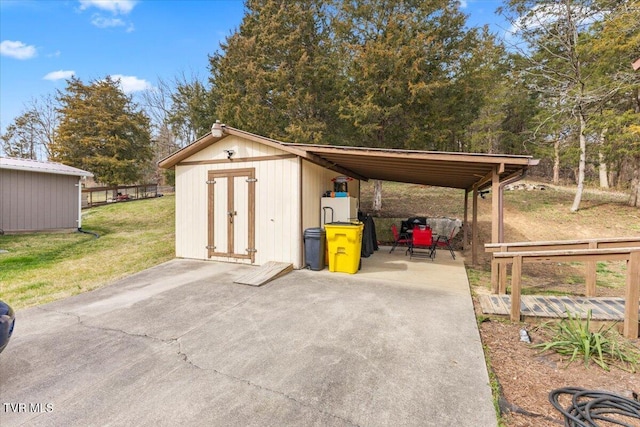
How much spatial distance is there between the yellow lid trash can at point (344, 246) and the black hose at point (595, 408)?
3.44 meters

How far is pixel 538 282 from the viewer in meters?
5.24

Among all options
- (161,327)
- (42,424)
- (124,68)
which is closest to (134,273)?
(161,327)

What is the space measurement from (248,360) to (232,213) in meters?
3.98

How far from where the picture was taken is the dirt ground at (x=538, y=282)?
2084 mm

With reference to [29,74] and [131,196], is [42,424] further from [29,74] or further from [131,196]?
[29,74]

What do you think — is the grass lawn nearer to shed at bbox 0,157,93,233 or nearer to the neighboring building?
shed at bbox 0,157,93,233

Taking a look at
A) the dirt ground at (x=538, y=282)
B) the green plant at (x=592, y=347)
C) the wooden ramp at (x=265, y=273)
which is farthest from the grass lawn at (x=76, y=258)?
the green plant at (x=592, y=347)

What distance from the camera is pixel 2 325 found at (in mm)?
2031

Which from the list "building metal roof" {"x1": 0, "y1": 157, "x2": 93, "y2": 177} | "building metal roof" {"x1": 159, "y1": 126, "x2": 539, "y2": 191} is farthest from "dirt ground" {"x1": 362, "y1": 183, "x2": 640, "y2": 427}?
"building metal roof" {"x1": 0, "y1": 157, "x2": 93, "y2": 177}

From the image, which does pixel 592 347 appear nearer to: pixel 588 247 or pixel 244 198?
pixel 588 247

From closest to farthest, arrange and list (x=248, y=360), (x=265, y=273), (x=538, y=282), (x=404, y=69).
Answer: (x=248, y=360)
(x=265, y=273)
(x=538, y=282)
(x=404, y=69)

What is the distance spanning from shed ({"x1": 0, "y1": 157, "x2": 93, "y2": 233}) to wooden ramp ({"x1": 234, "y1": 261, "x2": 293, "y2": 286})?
27.8 feet

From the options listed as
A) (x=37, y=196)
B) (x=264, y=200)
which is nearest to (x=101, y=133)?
(x=37, y=196)

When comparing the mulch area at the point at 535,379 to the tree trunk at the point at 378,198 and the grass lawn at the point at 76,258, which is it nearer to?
the grass lawn at the point at 76,258
